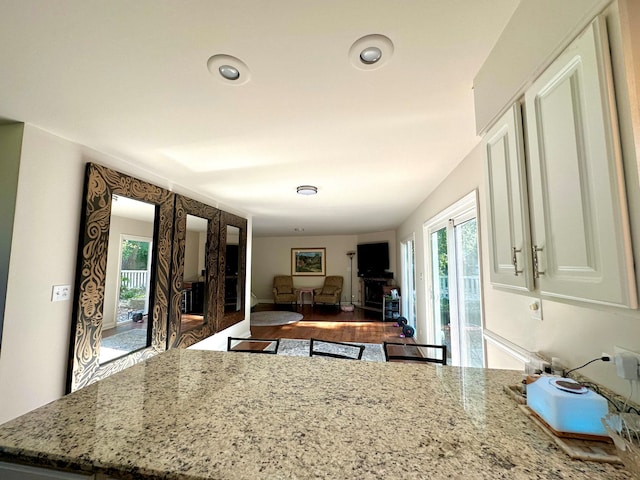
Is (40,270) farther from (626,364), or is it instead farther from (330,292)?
(330,292)

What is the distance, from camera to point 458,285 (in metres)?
2.83

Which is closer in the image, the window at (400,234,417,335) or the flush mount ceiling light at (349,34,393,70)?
the flush mount ceiling light at (349,34,393,70)

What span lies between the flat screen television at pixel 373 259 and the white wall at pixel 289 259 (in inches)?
15.5

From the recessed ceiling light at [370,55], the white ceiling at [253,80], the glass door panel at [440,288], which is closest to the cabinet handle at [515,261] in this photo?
the white ceiling at [253,80]

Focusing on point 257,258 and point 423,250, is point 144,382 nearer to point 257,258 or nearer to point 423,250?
point 423,250

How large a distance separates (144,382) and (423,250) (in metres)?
3.83

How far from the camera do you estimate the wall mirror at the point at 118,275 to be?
215 centimetres

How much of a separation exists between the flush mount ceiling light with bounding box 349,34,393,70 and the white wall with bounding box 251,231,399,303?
7202 mm

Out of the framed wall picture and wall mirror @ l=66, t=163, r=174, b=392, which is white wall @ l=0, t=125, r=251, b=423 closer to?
wall mirror @ l=66, t=163, r=174, b=392

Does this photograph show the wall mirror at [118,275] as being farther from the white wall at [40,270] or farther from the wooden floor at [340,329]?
the wooden floor at [340,329]

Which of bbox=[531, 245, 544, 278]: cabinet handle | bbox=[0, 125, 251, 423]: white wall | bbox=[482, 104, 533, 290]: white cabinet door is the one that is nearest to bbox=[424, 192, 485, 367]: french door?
bbox=[482, 104, 533, 290]: white cabinet door

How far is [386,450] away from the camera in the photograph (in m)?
0.72

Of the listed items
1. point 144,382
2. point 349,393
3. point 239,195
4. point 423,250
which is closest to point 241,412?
point 349,393

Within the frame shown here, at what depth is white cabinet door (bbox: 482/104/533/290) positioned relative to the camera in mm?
969
